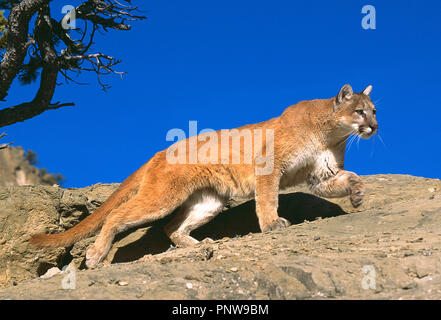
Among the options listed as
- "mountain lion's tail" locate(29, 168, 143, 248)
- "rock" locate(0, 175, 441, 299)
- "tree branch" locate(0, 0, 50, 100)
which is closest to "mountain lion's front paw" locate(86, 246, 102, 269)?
"mountain lion's tail" locate(29, 168, 143, 248)

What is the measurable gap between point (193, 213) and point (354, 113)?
121 inches

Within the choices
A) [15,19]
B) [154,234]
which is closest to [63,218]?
[154,234]

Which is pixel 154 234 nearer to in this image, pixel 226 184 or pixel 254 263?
pixel 226 184

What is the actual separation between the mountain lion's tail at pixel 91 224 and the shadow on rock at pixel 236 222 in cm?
139

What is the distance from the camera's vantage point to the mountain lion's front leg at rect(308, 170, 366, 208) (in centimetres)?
769

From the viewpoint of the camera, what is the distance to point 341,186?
7.93m

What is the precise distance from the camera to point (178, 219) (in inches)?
324

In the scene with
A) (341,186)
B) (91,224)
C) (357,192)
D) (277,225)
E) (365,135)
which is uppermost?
(365,135)

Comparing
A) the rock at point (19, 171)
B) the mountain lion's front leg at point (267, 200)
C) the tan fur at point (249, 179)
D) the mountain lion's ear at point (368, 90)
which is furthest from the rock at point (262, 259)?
the rock at point (19, 171)

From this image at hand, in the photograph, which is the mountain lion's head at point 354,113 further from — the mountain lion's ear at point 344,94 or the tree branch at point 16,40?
the tree branch at point 16,40

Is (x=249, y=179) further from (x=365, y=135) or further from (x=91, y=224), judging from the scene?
(x=91, y=224)

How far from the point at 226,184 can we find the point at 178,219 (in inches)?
41.2

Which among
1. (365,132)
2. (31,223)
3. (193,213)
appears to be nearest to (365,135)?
(365,132)

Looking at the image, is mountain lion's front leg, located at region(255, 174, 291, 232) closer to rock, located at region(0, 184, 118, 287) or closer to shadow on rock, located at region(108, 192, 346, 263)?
shadow on rock, located at region(108, 192, 346, 263)
